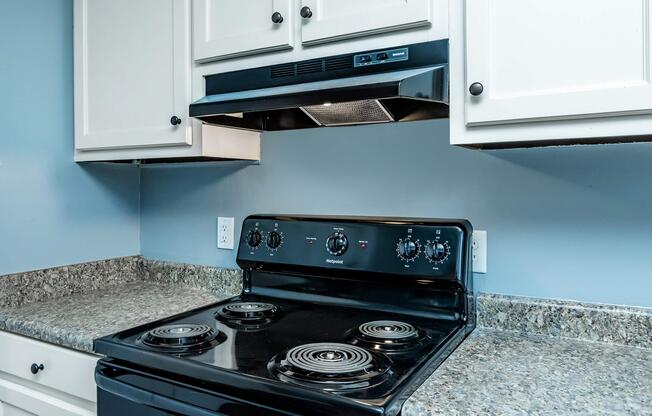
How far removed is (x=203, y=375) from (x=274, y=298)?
0.59 m

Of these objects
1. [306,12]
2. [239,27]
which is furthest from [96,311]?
[306,12]

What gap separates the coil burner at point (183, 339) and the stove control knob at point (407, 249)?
51 cm

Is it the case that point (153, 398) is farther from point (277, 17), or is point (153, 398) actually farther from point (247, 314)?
point (277, 17)

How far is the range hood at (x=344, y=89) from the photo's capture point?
3.45ft

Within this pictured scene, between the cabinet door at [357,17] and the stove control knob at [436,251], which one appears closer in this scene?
the cabinet door at [357,17]

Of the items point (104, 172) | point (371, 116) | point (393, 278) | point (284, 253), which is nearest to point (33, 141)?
point (104, 172)

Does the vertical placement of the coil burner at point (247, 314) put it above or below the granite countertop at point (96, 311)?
above

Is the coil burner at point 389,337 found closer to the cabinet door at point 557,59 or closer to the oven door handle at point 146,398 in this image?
the oven door handle at point 146,398

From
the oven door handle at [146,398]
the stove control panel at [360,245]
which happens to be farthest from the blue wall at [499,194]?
the oven door handle at [146,398]

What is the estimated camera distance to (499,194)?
1.29m

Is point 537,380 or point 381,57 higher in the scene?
point 381,57

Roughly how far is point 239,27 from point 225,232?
76 centimetres

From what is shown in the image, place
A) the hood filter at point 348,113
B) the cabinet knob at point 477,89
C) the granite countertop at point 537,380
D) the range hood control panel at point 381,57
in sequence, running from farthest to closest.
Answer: the hood filter at point 348,113, the range hood control panel at point 381,57, the cabinet knob at point 477,89, the granite countertop at point 537,380

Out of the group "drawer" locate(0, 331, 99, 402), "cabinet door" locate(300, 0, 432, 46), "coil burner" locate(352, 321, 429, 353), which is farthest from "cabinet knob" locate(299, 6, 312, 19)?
"drawer" locate(0, 331, 99, 402)
